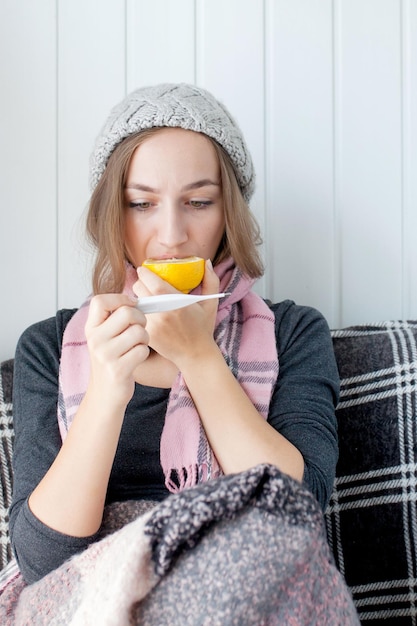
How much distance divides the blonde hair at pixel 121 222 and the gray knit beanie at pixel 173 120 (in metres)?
0.01

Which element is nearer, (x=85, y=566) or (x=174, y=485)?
(x=85, y=566)

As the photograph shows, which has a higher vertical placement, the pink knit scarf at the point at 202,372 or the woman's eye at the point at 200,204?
the woman's eye at the point at 200,204

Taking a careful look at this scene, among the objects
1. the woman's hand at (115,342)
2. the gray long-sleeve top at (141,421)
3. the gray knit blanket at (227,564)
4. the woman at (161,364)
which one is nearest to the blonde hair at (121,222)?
the woman at (161,364)

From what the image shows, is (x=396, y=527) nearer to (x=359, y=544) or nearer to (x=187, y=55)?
(x=359, y=544)

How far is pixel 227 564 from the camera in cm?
52

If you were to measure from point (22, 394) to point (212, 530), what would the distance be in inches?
21.7

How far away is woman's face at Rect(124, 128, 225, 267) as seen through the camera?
1.00 metres

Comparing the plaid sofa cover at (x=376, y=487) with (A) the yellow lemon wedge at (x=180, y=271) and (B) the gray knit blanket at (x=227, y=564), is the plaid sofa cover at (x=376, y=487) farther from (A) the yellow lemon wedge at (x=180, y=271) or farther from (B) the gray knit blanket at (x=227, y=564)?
(B) the gray knit blanket at (x=227, y=564)

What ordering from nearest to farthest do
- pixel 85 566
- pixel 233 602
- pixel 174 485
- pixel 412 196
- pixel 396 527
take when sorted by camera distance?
pixel 233 602, pixel 85 566, pixel 174 485, pixel 396 527, pixel 412 196

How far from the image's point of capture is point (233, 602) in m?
0.51

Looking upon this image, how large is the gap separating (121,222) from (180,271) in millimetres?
176

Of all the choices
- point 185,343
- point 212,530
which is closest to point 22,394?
point 185,343

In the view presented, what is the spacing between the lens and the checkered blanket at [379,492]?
3.48 ft

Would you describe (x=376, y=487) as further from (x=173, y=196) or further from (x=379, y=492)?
(x=173, y=196)
